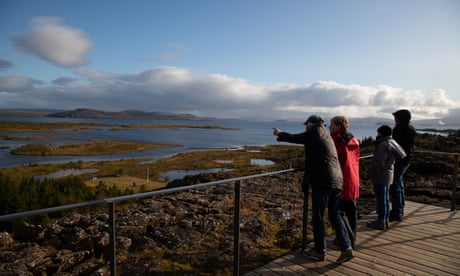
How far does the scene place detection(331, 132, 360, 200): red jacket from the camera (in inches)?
140

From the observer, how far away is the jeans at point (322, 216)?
11.1ft

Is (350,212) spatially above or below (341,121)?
below

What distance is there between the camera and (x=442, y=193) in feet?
23.3

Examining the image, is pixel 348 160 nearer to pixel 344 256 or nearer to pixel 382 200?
pixel 344 256

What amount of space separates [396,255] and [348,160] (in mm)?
1461

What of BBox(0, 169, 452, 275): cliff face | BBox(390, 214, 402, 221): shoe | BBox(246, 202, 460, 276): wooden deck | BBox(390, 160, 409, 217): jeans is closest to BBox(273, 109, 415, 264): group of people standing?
BBox(246, 202, 460, 276): wooden deck

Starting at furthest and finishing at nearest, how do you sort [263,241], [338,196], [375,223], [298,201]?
[298,201]
[375,223]
[263,241]
[338,196]

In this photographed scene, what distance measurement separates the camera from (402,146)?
4.89 m

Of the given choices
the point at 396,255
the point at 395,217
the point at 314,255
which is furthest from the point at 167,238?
the point at 395,217

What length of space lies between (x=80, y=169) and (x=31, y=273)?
2850cm

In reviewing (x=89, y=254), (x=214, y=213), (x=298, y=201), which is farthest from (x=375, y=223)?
(x=89, y=254)

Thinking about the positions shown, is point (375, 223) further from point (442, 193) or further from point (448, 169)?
point (448, 169)

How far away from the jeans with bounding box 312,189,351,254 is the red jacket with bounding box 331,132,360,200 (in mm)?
301

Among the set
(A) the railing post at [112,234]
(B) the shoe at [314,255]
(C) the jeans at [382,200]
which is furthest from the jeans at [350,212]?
(A) the railing post at [112,234]
